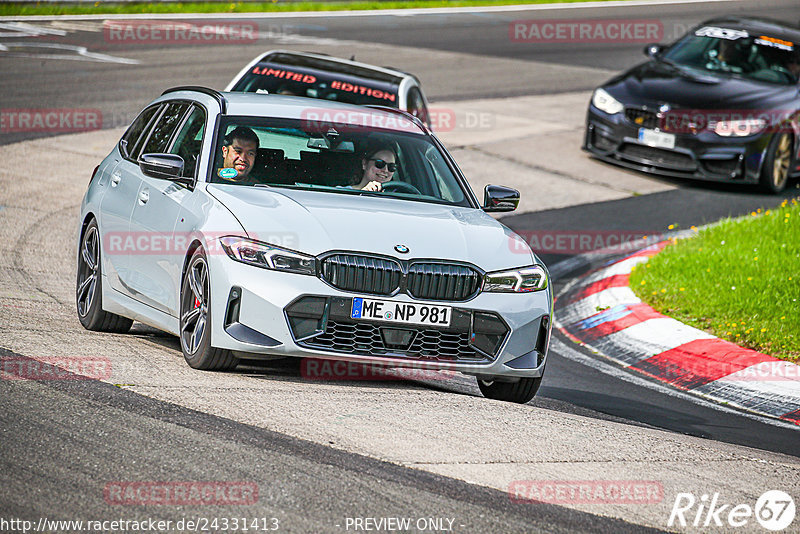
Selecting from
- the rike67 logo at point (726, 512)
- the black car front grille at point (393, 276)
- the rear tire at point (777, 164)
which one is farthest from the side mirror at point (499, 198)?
the rear tire at point (777, 164)

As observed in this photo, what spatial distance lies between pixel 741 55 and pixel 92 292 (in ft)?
36.6

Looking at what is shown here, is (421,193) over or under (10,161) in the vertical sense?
over

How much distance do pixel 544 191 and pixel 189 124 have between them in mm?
7570

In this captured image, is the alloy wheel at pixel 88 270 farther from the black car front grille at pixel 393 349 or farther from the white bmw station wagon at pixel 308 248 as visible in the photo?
the black car front grille at pixel 393 349

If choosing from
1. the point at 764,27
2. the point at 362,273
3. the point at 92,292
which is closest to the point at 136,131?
the point at 92,292

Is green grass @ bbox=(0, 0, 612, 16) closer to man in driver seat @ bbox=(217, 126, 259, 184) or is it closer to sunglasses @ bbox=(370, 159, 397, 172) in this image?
man in driver seat @ bbox=(217, 126, 259, 184)

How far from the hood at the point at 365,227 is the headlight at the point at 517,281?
5 cm

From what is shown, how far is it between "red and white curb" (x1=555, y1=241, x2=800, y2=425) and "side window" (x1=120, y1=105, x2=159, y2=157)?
3.69 meters

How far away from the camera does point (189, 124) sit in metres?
7.97

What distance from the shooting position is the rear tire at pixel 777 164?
601 inches

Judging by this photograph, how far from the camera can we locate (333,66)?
518 inches

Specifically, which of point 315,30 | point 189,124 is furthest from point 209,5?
point 189,124

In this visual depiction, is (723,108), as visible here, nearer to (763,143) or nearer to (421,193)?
(763,143)

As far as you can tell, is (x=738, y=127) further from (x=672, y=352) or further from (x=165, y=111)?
(x=165, y=111)
